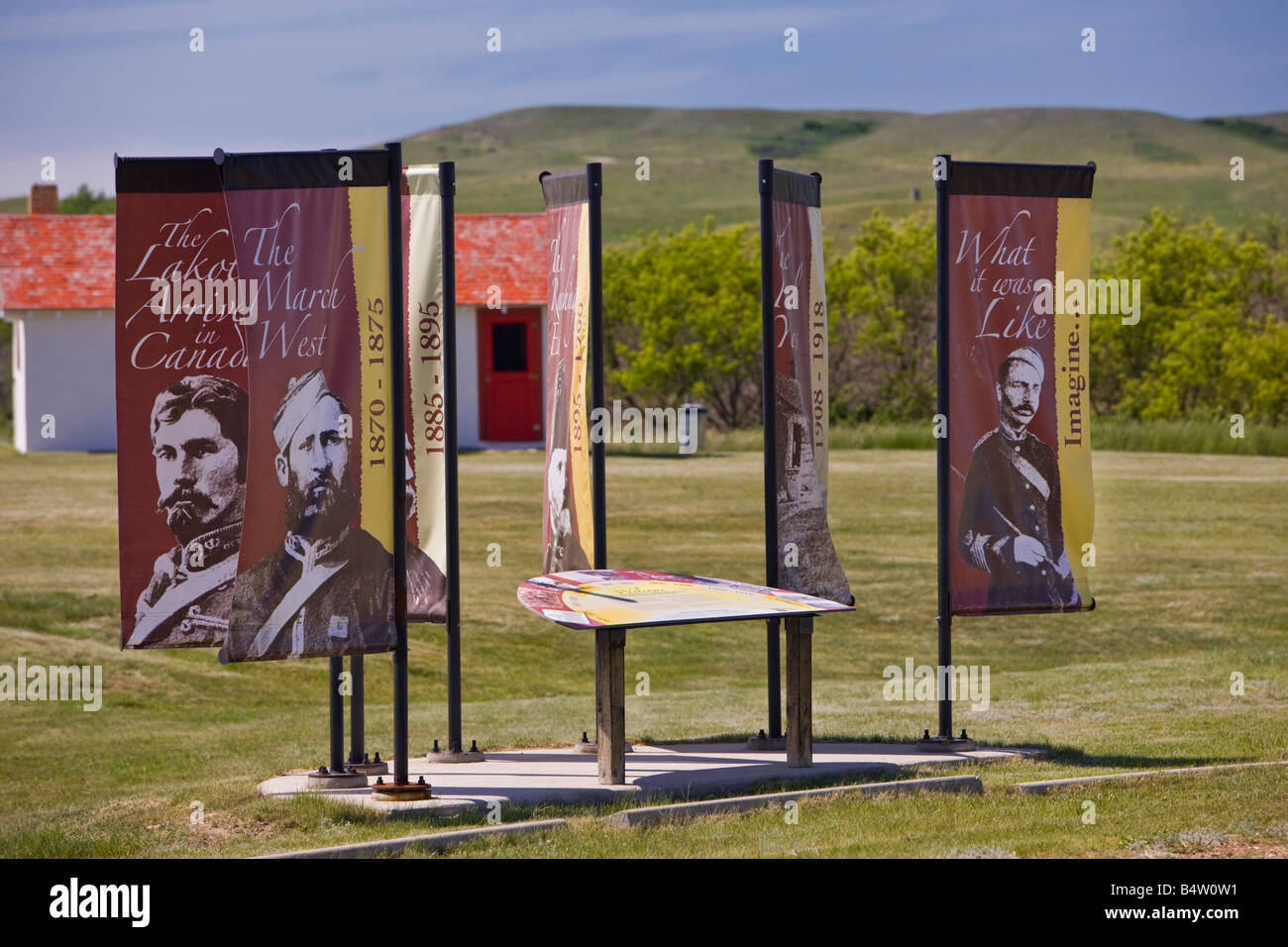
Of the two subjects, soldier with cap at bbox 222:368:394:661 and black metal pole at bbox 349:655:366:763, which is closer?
soldier with cap at bbox 222:368:394:661

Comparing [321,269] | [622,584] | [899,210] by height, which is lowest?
[622,584]

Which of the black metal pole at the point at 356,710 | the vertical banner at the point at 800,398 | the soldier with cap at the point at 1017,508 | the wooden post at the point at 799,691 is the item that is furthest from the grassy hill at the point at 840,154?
the black metal pole at the point at 356,710

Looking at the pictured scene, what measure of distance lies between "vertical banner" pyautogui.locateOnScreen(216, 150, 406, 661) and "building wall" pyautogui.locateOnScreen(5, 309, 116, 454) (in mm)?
25630

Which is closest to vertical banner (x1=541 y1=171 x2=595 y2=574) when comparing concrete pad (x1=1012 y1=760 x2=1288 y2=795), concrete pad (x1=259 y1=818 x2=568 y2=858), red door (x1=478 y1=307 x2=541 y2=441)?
concrete pad (x1=259 y1=818 x2=568 y2=858)

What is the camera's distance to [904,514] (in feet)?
86.6

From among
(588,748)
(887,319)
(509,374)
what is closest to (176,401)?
(588,748)

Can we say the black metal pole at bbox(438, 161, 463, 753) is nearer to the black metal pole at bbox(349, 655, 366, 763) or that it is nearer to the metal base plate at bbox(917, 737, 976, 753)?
the black metal pole at bbox(349, 655, 366, 763)

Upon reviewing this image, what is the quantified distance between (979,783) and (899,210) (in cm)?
7966

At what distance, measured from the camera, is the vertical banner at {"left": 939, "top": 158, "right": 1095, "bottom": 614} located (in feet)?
34.2

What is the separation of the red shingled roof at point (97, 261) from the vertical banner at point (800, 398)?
72.1 feet

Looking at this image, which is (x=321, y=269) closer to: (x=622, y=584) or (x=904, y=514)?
(x=622, y=584)

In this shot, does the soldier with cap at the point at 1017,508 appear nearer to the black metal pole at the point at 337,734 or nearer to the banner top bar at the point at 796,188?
the banner top bar at the point at 796,188
